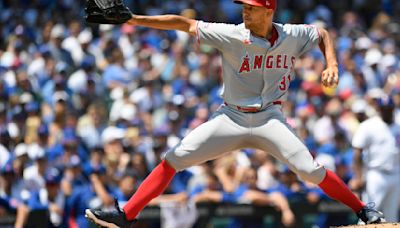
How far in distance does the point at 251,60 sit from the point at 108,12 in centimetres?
101

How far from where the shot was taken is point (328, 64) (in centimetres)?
742

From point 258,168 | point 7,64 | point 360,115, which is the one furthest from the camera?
point 7,64

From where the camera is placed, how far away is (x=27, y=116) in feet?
43.7

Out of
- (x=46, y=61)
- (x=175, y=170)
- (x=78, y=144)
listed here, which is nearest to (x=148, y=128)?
(x=78, y=144)

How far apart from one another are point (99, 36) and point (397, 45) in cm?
456

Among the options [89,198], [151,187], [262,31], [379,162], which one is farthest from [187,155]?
[379,162]

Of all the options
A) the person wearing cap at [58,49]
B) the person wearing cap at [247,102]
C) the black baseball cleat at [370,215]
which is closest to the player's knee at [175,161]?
the person wearing cap at [247,102]

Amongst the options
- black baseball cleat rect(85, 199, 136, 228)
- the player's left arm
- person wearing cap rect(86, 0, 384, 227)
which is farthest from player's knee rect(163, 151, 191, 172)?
the player's left arm

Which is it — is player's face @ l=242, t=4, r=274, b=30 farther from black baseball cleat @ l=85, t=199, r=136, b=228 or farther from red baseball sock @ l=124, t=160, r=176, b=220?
black baseball cleat @ l=85, t=199, r=136, b=228

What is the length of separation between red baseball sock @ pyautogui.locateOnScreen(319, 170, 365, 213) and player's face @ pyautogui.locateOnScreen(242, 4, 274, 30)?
112 cm

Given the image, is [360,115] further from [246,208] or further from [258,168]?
[246,208]

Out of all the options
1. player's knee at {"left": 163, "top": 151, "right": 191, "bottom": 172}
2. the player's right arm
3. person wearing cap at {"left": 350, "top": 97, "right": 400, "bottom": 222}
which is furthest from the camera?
person wearing cap at {"left": 350, "top": 97, "right": 400, "bottom": 222}

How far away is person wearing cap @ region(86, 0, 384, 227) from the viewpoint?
24.2 feet

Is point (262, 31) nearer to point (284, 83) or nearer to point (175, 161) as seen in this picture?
point (284, 83)
